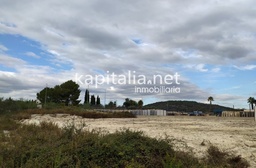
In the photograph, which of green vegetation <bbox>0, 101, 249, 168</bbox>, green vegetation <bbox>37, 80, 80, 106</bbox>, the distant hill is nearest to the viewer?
green vegetation <bbox>0, 101, 249, 168</bbox>

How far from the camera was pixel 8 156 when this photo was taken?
21.3ft

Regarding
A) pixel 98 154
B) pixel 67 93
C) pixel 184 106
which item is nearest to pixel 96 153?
pixel 98 154

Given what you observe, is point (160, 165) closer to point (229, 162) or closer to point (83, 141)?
point (83, 141)

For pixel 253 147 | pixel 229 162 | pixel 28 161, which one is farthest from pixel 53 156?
pixel 253 147

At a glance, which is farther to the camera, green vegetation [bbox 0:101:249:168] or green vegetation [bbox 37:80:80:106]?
green vegetation [bbox 37:80:80:106]

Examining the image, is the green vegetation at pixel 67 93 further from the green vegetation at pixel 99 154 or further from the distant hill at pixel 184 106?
the green vegetation at pixel 99 154

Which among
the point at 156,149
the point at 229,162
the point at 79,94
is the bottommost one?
the point at 229,162

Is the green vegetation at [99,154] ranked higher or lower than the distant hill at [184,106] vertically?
lower

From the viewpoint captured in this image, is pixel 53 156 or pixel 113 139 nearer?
pixel 53 156

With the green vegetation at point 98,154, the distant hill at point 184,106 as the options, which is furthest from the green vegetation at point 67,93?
the green vegetation at point 98,154

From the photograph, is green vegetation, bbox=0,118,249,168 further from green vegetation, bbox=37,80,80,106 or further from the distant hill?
the distant hill

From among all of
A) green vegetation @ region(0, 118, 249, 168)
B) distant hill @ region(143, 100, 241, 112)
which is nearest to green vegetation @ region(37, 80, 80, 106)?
distant hill @ region(143, 100, 241, 112)

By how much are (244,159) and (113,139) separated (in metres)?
3.87

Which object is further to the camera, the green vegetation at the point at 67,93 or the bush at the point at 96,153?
the green vegetation at the point at 67,93
